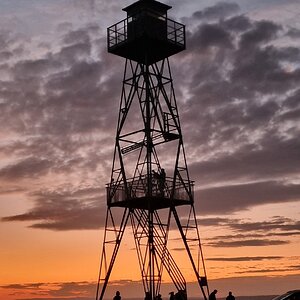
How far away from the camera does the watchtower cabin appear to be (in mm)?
64938

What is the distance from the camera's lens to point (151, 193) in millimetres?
61594

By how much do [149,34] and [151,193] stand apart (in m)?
13.0

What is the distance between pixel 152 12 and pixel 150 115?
8.54m

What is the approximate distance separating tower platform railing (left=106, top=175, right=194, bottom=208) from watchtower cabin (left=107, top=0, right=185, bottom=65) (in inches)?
401

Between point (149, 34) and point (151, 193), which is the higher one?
point (149, 34)

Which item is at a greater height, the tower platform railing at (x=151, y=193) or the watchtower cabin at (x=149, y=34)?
the watchtower cabin at (x=149, y=34)

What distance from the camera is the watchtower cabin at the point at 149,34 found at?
213ft

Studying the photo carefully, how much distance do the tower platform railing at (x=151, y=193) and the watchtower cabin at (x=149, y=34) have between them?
10.2 metres

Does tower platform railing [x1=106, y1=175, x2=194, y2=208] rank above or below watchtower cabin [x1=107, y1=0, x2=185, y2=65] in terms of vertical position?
below

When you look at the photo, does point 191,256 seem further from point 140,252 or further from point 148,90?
point 148,90

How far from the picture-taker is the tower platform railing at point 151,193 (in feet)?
204

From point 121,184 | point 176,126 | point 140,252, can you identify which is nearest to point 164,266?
point 140,252

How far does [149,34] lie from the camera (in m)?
64.4

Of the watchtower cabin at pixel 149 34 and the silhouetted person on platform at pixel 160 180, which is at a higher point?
the watchtower cabin at pixel 149 34
